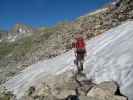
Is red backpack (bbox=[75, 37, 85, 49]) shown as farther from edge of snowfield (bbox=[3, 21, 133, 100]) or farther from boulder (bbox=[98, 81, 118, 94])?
boulder (bbox=[98, 81, 118, 94])

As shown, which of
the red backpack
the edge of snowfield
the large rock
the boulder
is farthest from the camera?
the red backpack

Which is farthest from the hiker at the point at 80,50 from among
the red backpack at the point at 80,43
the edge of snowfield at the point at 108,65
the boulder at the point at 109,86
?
the boulder at the point at 109,86

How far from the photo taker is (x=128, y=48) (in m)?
28.5

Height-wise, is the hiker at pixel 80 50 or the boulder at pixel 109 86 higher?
the hiker at pixel 80 50

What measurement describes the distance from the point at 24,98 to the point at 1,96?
6.19m

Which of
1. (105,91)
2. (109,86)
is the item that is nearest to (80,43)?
(109,86)

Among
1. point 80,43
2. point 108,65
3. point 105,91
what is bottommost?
point 105,91

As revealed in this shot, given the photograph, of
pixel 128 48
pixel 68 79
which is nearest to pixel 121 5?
pixel 128 48

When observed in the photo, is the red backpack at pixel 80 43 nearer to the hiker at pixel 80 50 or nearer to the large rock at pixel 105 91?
the hiker at pixel 80 50

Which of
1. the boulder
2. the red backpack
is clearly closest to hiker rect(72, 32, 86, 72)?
the red backpack

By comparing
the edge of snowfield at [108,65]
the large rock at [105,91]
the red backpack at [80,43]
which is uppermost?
the red backpack at [80,43]

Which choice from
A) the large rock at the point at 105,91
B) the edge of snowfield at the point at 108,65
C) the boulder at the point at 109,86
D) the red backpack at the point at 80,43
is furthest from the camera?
the red backpack at the point at 80,43

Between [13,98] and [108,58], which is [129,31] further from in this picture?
[13,98]

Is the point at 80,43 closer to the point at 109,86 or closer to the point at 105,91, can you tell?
the point at 109,86
